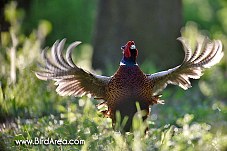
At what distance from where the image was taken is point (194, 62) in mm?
5953

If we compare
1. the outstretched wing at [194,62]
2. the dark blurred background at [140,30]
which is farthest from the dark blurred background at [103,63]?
the outstretched wing at [194,62]

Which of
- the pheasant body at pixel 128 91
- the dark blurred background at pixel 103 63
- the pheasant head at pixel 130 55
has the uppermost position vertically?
the pheasant head at pixel 130 55

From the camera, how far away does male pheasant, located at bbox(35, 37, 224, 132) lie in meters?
5.57

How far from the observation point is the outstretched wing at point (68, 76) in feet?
18.6

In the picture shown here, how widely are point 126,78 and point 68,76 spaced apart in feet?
1.78

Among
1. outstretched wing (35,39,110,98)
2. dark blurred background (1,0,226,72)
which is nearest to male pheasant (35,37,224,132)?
outstretched wing (35,39,110,98)

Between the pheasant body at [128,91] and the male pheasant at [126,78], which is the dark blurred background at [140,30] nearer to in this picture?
the male pheasant at [126,78]

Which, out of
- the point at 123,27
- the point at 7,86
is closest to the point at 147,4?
the point at 123,27

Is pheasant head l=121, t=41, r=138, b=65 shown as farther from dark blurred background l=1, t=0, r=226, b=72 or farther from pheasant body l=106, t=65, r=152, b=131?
dark blurred background l=1, t=0, r=226, b=72

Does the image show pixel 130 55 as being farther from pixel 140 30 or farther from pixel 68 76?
pixel 140 30

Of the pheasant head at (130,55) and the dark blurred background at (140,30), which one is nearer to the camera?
the pheasant head at (130,55)

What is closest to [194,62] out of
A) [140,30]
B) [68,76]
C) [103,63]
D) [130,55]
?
[130,55]

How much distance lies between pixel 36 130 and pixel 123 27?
14.8 ft

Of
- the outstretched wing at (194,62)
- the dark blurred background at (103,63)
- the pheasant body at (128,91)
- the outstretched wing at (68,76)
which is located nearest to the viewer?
the pheasant body at (128,91)
